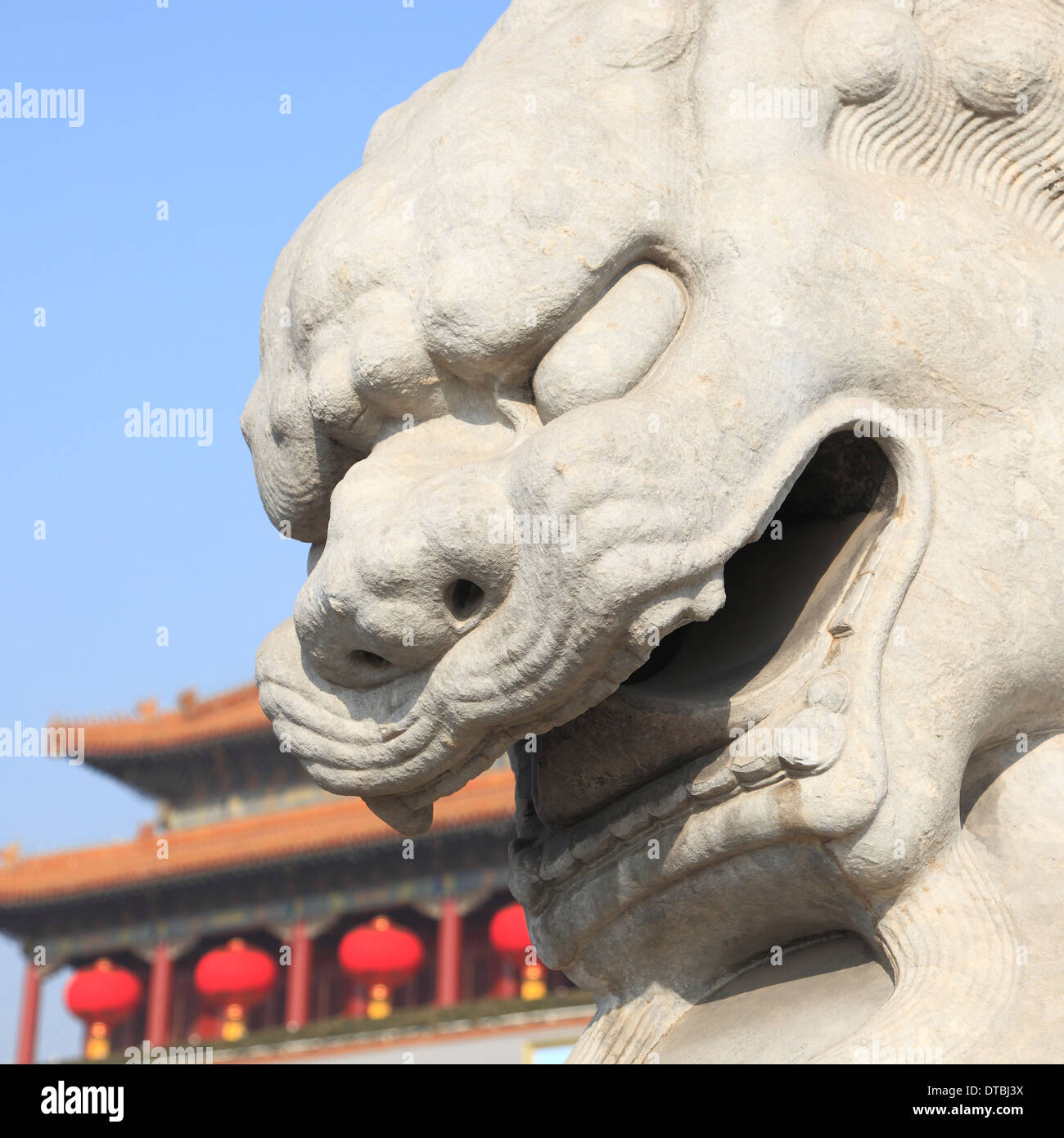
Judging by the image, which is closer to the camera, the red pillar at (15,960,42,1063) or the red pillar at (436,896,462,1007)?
the red pillar at (436,896,462,1007)

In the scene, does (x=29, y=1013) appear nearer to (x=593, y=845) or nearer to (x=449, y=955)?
(x=449, y=955)

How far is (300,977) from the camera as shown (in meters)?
20.3

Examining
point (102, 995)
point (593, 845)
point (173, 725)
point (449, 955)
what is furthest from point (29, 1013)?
point (593, 845)

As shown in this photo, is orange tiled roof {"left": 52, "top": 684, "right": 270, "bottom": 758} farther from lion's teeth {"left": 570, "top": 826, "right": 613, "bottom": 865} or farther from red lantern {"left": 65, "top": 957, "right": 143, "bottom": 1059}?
lion's teeth {"left": 570, "top": 826, "right": 613, "bottom": 865}

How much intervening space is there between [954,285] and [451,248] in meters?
0.79

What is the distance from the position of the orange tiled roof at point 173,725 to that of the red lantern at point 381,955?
319cm

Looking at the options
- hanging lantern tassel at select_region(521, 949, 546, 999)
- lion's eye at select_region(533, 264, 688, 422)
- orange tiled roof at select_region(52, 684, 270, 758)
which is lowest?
lion's eye at select_region(533, 264, 688, 422)

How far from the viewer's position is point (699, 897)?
275 centimetres

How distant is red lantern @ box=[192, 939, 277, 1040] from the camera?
20.0 m

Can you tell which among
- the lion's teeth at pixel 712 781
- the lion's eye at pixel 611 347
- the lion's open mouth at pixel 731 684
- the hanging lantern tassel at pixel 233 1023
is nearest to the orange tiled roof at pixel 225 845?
the hanging lantern tassel at pixel 233 1023

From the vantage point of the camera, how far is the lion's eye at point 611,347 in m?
2.47

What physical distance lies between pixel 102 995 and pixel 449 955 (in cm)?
488

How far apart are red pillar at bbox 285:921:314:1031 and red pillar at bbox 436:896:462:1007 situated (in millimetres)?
1650

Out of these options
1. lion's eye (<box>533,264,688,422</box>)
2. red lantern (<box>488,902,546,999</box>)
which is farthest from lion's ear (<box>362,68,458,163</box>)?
red lantern (<box>488,902,546,999</box>)
